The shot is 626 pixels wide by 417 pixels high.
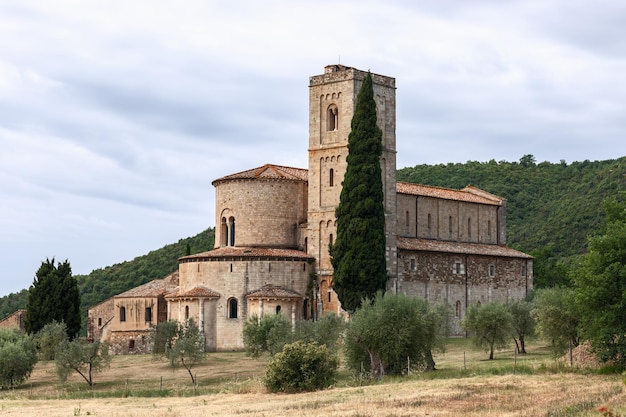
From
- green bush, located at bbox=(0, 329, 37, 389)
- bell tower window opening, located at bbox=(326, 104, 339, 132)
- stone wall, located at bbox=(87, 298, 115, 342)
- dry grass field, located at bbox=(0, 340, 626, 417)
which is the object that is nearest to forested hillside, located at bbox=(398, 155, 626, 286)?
bell tower window opening, located at bbox=(326, 104, 339, 132)

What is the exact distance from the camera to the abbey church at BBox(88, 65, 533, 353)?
6519 cm

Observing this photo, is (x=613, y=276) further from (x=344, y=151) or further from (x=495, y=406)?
(x=344, y=151)

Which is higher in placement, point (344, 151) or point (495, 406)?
point (344, 151)

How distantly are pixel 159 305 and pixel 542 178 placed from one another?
198 feet

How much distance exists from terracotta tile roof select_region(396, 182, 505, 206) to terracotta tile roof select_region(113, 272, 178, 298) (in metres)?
15.6

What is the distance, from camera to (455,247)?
237 feet

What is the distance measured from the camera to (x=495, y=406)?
35.3 metres

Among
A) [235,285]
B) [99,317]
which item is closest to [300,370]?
[235,285]

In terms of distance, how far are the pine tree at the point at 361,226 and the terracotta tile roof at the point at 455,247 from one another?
5705 mm

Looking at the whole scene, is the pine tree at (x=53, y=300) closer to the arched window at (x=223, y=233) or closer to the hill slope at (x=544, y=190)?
the arched window at (x=223, y=233)

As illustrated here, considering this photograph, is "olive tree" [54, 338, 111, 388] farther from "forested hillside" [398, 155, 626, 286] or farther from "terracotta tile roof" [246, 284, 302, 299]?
"forested hillside" [398, 155, 626, 286]

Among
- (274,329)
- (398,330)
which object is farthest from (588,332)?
(274,329)

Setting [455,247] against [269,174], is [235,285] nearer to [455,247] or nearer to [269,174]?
[269,174]

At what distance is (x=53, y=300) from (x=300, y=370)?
30606mm
